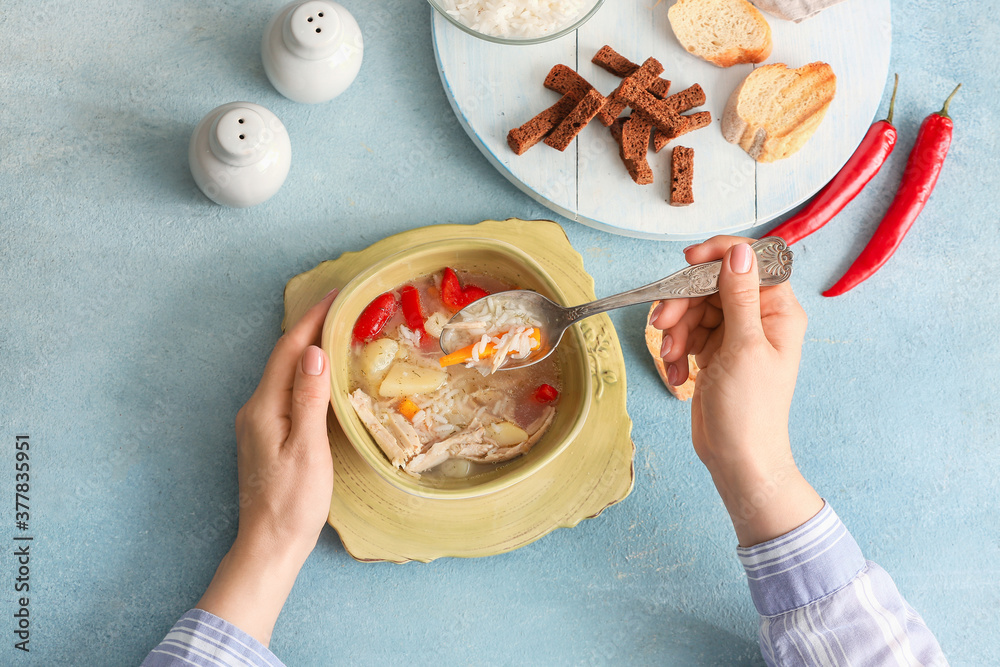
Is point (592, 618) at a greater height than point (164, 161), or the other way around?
point (164, 161)

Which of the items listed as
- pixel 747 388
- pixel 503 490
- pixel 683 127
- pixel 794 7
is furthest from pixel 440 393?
pixel 794 7

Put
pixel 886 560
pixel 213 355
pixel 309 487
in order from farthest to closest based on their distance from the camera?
pixel 886 560, pixel 213 355, pixel 309 487

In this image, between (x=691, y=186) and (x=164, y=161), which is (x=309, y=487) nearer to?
(x=164, y=161)

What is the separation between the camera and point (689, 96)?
1841 millimetres

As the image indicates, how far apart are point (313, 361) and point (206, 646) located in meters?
0.68

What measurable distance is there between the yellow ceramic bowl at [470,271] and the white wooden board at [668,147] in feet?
1.15

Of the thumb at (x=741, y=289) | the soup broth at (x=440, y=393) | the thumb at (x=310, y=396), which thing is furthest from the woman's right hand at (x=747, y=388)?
the thumb at (x=310, y=396)

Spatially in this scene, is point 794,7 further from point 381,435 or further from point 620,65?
point 381,435

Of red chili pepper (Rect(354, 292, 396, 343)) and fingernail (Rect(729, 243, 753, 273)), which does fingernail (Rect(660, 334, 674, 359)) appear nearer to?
fingernail (Rect(729, 243, 753, 273))

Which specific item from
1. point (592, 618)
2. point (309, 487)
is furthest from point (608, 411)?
point (309, 487)

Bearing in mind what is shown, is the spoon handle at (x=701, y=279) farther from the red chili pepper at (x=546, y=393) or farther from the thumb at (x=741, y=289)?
the red chili pepper at (x=546, y=393)

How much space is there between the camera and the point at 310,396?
58.5 inches

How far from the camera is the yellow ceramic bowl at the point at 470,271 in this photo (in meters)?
1.47

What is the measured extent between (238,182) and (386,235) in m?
0.40
